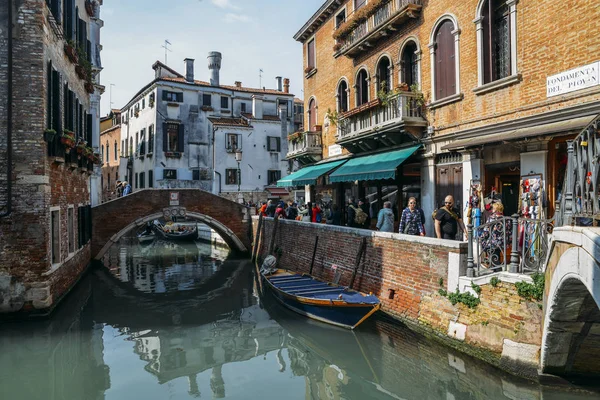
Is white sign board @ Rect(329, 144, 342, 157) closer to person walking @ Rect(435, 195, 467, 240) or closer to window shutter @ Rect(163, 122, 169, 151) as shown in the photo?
person walking @ Rect(435, 195, 467, 240)

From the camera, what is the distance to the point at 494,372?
6.47 m

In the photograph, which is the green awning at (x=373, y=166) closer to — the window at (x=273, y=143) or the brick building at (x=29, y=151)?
the brick building at (x=29, y=151)

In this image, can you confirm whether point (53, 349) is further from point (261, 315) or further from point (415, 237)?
point (415, 237)

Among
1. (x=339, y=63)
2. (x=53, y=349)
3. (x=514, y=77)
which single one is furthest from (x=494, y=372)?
(x=339, y=63)

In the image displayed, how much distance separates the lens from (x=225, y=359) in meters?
8.09

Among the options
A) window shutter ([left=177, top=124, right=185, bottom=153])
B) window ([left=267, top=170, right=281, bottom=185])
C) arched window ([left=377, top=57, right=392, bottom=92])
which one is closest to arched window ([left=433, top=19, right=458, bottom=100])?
arched window ([left=377, top=57, right=392, bottom=92])

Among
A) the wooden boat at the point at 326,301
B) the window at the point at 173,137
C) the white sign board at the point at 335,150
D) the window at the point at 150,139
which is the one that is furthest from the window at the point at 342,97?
the window at the point at 150,139

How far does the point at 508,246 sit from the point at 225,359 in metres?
4.71

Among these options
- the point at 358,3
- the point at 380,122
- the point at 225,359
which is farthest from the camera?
the point at 358,3

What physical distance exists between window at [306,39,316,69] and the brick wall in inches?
151

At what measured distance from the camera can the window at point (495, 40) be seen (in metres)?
8.97

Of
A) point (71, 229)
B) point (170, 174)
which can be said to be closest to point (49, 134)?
point (71, 229)

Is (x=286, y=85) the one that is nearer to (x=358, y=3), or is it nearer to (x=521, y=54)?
(x=358, y=3)

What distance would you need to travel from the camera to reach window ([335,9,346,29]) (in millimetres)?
15155
